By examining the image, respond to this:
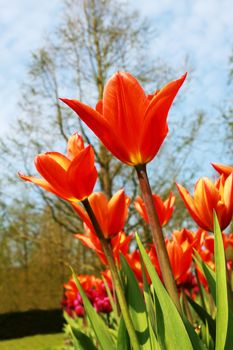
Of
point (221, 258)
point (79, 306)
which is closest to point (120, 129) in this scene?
point (221, 258)

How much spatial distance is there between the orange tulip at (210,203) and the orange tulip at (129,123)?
196mm

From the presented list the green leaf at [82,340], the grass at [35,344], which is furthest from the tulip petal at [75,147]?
the grass at [35,344]

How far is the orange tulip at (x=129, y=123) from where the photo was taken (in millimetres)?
729

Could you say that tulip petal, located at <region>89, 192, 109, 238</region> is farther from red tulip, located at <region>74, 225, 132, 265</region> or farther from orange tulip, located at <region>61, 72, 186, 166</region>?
orange tulip, located at <region>61, 72, 186, 166</region>

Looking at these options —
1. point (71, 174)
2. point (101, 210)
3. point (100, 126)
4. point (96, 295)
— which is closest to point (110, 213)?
point (101, 210)

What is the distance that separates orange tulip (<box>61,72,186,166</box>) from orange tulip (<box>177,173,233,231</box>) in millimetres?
196

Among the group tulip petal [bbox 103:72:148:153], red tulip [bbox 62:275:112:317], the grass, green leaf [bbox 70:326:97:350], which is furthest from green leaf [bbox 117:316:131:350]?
the grass

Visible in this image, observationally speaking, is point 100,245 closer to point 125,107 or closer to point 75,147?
point 75,147

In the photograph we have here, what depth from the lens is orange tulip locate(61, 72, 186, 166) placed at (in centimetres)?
73

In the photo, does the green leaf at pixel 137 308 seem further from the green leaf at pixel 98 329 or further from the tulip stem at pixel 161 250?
the tulip stem at pixel 161 250

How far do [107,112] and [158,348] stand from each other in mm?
371

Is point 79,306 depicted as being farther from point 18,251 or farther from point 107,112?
point 18,251

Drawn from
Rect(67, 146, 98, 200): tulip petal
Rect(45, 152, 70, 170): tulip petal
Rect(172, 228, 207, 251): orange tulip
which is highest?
Rect(45, 152, 70, 170): tulip petal

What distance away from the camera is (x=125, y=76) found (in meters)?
0.73
